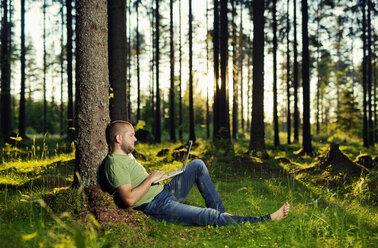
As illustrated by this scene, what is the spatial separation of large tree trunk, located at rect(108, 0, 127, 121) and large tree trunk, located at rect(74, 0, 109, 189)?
13.2 ft

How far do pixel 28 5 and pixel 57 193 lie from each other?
1915 cm

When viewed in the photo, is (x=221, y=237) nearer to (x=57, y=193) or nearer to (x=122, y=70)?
(x=57, y=193)

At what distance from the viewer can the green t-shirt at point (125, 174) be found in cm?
326

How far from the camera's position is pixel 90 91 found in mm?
3643

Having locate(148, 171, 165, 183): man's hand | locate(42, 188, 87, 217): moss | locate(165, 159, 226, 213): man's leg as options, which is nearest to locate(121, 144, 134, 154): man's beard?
locate(148, 171, 165, 183): man's hand

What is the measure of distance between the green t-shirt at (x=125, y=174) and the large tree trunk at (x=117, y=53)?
4365 millimetres

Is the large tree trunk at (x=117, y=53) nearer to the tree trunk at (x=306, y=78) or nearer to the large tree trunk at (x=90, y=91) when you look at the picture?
the large tree trunk at (x=90, y=91)

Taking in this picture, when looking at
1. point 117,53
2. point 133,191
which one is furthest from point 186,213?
point 117,53

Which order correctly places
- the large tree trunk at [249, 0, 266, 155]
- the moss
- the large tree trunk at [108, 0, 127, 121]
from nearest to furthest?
1. the moss
2. the large tree trunk at [108, 0, 127, 121]
3. the large tree trunk at [249, 0, 266, 155]

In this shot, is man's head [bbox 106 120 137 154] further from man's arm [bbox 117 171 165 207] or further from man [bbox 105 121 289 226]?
man's arm [bbox 117 171 165 207]

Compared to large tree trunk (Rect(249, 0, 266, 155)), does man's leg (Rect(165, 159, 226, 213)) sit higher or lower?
lower

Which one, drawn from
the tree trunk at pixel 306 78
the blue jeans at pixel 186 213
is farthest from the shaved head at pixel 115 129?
the tree trunk at pixel 306 78

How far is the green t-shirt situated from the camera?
128 inches

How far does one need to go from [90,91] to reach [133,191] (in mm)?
1490
